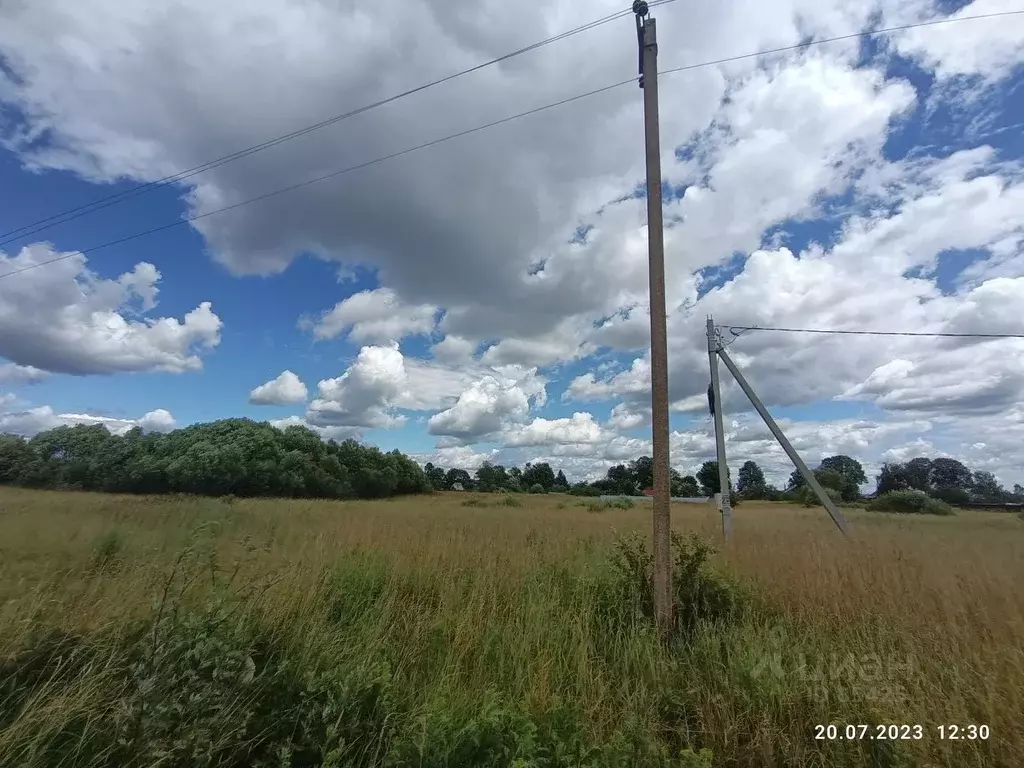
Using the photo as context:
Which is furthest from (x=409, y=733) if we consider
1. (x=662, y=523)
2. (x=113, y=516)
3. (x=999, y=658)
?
(x=113, y=516)

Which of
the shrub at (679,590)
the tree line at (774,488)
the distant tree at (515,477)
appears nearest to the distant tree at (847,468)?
the tree line at (774,488)

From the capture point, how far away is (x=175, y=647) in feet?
11.3

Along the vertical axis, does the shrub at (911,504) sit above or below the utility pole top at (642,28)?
below

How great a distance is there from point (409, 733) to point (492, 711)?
0.56m

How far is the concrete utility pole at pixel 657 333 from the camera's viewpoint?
19.2 ft

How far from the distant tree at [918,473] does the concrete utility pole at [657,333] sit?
84.6m

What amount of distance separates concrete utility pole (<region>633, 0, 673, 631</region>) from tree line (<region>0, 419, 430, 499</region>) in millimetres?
47553

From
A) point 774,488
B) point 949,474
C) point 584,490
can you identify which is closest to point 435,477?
point 584,490

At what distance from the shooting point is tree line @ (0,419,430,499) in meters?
51.9

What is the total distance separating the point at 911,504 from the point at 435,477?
236 feet

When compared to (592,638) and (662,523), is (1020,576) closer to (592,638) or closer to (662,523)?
(662,523)

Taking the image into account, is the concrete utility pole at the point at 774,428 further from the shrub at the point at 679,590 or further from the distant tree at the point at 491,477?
the distant tree at the point at 491,477

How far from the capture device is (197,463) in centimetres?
5284

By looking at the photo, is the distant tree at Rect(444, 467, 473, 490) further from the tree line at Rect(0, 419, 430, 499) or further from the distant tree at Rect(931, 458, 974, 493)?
the distant tree at Rect(931, 458, 974, 493)
